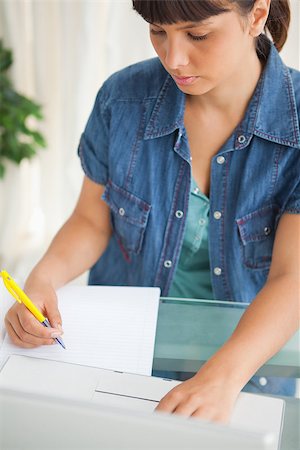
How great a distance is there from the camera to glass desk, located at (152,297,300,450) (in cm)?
98

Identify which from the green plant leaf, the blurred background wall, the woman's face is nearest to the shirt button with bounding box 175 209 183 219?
the woman's face

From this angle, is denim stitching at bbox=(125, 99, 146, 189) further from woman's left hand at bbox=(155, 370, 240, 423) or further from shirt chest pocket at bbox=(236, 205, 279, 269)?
woman's left hand at bbox=(155, 370, 240, 423)

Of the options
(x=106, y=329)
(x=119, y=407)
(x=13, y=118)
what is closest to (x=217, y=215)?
(x=106, y=329)

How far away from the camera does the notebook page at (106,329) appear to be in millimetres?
942

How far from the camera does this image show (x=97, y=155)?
1237mm

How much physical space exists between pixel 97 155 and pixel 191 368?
0.45 meters

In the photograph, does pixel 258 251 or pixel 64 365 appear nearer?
pixel 64 365

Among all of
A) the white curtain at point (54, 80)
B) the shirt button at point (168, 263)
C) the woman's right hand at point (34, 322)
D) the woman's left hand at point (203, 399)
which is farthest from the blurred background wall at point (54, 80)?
the woman's left hand at point (203, 399)

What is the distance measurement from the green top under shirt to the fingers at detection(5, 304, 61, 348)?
353 mm

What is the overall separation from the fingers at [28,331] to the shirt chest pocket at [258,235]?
0.39 metres

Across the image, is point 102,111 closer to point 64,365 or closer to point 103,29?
point 64,365

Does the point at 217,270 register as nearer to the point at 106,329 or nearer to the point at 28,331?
the point at 106,329

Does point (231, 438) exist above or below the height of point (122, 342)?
above

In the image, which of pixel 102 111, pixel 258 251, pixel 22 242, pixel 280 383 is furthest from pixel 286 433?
pixel 22 242
